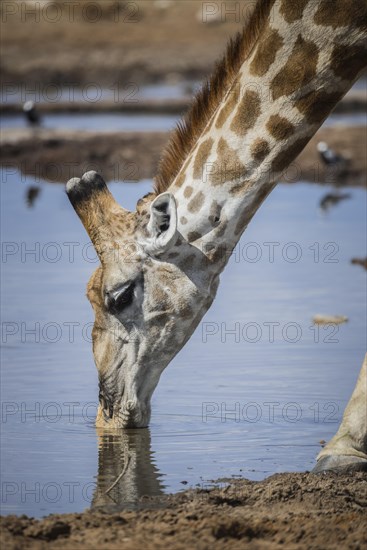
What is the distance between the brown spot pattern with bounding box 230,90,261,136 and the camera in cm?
675

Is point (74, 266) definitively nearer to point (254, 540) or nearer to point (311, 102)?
point (311, 102)

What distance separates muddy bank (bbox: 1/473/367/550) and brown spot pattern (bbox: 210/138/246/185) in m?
1.59

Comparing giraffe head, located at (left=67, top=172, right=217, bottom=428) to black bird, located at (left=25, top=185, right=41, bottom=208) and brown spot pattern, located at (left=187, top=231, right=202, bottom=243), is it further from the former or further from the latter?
black bird, located at (left=25, top=185, right=41, bottom=208)

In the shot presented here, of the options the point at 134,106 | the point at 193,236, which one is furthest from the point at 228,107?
the point at 134,106

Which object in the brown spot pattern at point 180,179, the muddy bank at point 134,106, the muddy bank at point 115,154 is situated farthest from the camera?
the muddy bank at point 134,106

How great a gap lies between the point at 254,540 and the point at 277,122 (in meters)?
2.34

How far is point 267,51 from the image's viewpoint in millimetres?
6695

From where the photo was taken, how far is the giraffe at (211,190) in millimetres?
6641

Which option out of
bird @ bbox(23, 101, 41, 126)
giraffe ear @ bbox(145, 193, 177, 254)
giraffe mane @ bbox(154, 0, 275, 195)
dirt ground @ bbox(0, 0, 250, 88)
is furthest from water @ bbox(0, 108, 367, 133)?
giraffe ear @ bbox(145, 193, 177, 254)

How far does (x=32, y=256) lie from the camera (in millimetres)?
12547

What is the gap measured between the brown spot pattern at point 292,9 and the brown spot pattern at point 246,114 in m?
0.41

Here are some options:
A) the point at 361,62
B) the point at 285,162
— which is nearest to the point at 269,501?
the point at 285,162

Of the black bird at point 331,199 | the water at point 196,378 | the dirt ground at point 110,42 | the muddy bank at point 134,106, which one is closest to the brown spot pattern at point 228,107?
the water at point 196,378

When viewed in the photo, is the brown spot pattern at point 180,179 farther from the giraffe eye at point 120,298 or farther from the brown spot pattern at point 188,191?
the giraffe eye at point 120,298
